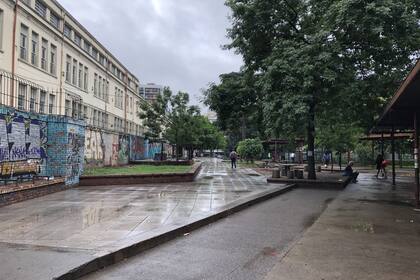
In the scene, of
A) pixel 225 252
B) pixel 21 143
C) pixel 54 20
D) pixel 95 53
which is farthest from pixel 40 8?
pixel 225 252

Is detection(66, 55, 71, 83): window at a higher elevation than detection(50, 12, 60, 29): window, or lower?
lower

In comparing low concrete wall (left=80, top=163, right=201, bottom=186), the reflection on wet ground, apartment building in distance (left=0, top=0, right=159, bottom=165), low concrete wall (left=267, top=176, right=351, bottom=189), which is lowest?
the reflection on wet ground

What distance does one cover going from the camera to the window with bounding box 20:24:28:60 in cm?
2573

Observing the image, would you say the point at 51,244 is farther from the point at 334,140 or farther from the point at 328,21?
the point at 334,140

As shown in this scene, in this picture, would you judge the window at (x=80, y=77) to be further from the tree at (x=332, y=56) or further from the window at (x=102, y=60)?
the tree at (x=332, y=56)

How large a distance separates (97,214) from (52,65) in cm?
2318

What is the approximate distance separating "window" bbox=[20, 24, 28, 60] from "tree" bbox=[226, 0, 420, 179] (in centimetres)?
1294

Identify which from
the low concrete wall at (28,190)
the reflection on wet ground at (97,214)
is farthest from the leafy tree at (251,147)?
the low concrete wall at (28,190)

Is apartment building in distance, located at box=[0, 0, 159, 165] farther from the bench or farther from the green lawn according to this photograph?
the green lawn

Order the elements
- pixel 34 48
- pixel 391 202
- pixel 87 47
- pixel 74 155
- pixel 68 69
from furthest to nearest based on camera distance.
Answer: pixel 87 47 < pixel 68 69 < pixel 34 48 < pixel 74 155 < pixel 391 202

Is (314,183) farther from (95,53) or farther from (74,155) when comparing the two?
(95,53)

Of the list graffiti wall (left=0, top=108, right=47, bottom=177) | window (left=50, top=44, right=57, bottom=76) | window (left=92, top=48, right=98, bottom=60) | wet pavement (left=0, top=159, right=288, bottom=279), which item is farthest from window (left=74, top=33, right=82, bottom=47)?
wet pavement (left=0, top=159, right=288, bottom=279)

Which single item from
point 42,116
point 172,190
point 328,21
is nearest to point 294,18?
point 328,21

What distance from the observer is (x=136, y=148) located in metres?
42.7
